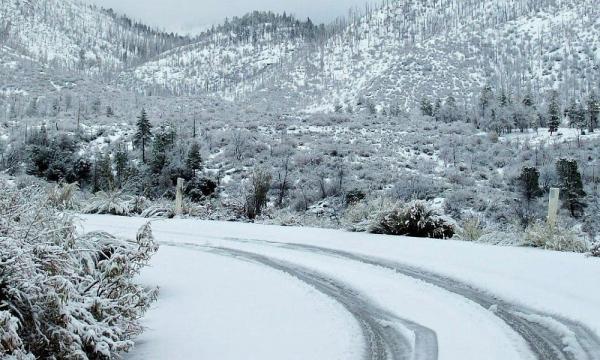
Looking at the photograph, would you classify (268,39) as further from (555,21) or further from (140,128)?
(140,128)

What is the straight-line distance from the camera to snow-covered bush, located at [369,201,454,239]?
12.4m

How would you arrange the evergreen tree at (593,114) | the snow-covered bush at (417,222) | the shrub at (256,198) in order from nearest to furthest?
the snow-covered bush at (417,222), the shrub at (256,198), the evergreen tree at (593,114)

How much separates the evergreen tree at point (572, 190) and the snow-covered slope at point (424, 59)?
7108 cm

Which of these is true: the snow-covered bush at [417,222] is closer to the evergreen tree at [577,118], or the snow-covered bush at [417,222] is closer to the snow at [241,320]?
the snow at [241,320]

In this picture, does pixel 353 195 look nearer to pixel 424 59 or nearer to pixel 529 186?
pixel 529 186

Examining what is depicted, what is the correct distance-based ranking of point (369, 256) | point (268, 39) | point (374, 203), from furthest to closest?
point (268, 39)
point (374, 203)
point (369, 256)

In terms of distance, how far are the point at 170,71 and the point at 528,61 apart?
344ft

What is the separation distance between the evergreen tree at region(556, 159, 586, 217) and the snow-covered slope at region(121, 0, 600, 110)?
233 ft

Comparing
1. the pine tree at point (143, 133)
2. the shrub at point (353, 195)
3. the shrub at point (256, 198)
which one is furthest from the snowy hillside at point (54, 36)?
the shrub at point (256, 198)

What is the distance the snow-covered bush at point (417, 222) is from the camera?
1237cm

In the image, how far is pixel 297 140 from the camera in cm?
4356

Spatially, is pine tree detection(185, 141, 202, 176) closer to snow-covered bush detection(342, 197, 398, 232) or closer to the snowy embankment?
snow-covered bush detection(342, 197, 398, 232)

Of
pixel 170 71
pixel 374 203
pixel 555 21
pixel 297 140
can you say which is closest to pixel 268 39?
pixel 170 71

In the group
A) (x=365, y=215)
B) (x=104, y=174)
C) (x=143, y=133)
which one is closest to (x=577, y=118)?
(x=143, y=133)
